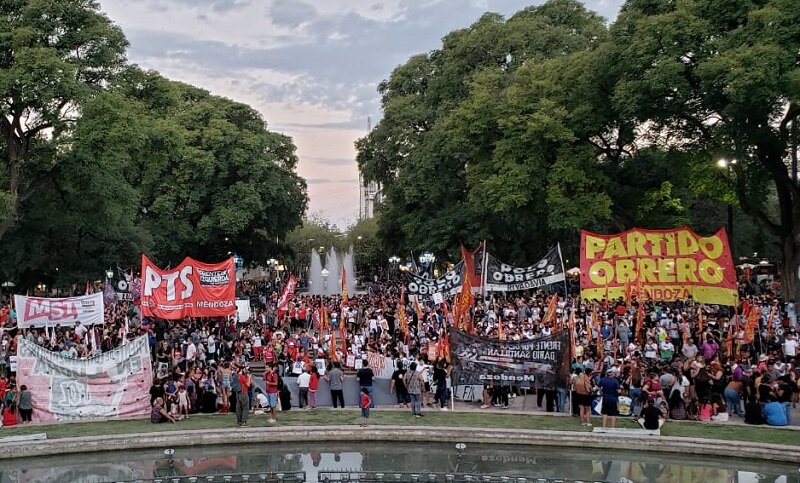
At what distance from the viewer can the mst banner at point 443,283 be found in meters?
27.2

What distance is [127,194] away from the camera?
38.3m

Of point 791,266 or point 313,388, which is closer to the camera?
point 313,388

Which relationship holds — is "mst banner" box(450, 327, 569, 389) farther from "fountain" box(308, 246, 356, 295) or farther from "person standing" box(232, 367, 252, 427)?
"fountain" box(308, 246, 356, 295)

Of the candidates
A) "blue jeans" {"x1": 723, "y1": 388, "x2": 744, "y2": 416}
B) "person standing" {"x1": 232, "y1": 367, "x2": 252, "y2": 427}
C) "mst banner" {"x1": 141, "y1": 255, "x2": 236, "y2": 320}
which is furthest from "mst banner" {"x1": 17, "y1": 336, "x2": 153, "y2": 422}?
"blue jeans" {"x1": 723, "y1": 388, "x2": 744, "y2": 416}

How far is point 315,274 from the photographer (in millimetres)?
94375

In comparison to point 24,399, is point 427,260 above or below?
above

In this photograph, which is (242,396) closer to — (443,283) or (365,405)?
(365,405)

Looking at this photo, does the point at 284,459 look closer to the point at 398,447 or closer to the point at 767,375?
the point at 398,447

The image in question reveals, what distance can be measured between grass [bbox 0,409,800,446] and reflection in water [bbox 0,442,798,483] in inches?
41.3

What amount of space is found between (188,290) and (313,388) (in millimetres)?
5474

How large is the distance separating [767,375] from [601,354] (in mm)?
4694

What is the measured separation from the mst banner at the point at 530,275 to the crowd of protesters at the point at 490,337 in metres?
0.79

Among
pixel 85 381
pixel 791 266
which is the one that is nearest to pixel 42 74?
pixel 85 381

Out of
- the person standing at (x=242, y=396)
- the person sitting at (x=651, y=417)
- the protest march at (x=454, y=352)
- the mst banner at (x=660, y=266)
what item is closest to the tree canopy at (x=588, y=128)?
the protest march at (x=454, y=352)
